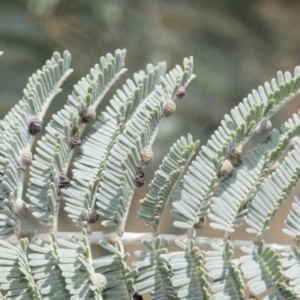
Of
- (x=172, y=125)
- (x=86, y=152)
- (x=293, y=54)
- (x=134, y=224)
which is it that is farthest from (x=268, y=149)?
(x=293, y=54)

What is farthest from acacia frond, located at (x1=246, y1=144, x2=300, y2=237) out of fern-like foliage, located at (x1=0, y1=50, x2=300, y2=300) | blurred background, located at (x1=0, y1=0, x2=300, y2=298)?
blurred background, located at (x1=0, y1=0, x2=300, y2=298)

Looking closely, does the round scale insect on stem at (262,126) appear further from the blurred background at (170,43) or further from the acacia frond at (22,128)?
the blurred background at (170,43)

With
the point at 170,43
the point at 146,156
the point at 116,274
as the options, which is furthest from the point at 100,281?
the point at 170,43

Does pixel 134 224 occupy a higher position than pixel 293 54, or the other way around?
pixel 293 54

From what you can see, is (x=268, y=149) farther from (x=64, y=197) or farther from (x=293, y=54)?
(x=293, y=54)

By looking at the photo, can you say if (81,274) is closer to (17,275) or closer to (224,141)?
(17,275)

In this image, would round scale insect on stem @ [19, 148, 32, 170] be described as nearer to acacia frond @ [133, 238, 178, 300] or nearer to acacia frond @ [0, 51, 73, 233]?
acacia frond @ [0, 51, 73, 233]
